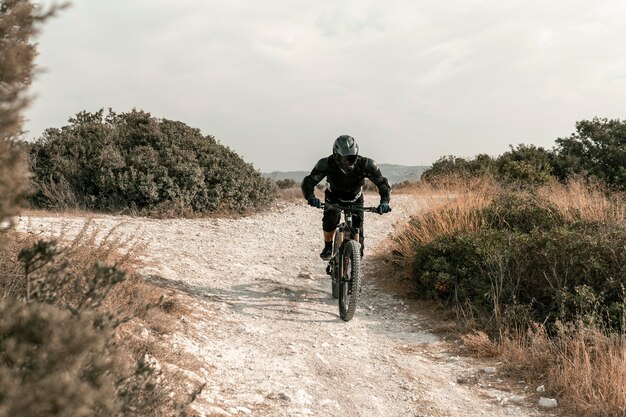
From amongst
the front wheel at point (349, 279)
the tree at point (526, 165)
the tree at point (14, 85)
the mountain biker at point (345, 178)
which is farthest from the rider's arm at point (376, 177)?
the tree at point (526, 165)

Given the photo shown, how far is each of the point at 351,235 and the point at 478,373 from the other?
2.51m

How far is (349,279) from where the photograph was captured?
22.3 feet

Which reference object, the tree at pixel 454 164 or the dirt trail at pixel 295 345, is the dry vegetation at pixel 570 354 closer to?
the dirt trail at pixel 295 345

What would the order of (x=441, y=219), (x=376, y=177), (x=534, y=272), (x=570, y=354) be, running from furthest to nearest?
(x=441, y=219) → (x=376, y=177) → (x=534, y=272) → (x=570, y=354)

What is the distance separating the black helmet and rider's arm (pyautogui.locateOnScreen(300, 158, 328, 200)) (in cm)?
29

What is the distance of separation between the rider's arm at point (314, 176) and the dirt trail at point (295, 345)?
151 cm

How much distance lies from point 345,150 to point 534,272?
268 centimetres

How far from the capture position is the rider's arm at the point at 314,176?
724 cm

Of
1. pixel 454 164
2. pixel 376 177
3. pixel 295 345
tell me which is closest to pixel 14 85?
pixel 295 345

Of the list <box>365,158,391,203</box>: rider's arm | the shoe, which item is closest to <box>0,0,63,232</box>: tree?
<box>365,158,391,203</box>: rider's arm

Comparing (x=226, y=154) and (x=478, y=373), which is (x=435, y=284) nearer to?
(x=478, y=373)

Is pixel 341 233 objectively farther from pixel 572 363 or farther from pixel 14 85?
pixel 14 85

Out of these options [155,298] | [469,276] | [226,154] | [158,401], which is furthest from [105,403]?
[226,154]

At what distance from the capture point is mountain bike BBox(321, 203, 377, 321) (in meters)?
6.68
